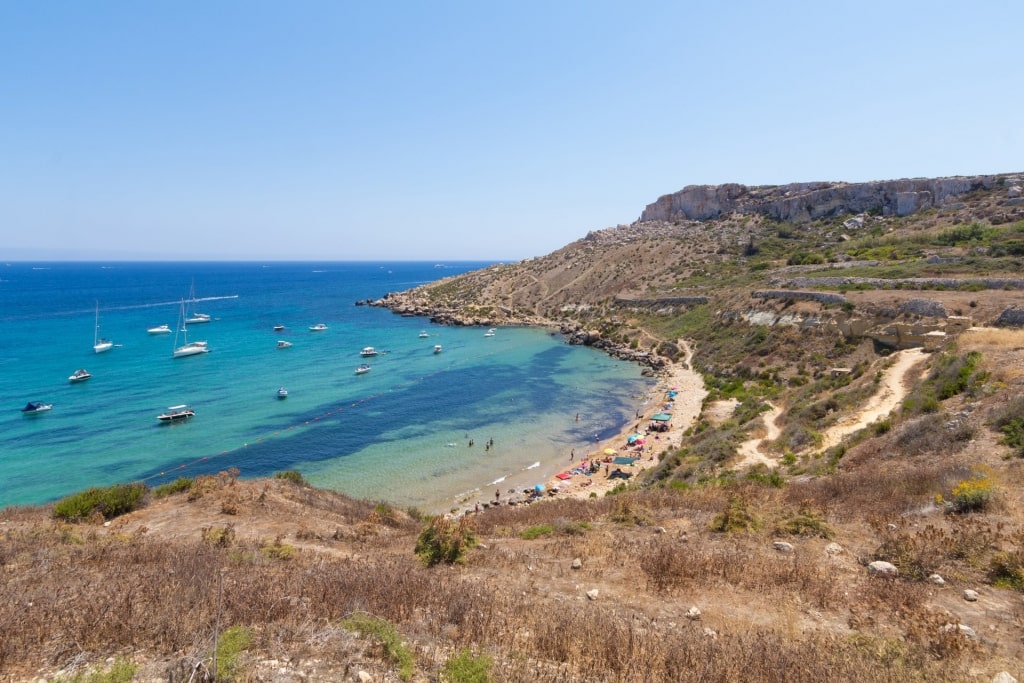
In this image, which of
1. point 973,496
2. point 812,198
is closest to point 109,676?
point 973,496

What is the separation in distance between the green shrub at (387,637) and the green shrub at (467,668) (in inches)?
15.1

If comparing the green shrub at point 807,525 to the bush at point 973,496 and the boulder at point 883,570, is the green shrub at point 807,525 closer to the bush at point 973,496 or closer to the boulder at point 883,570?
the boulder at point 883,570

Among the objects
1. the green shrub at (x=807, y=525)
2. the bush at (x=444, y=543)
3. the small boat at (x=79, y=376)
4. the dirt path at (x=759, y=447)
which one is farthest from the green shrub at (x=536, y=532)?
the small boat at (x=79, y=376)

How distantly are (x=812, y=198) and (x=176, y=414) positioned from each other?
101777mm

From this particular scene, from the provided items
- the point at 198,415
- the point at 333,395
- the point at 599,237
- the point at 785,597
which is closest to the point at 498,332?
the point at 333,395

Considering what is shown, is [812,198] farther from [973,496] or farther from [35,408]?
[35,408]

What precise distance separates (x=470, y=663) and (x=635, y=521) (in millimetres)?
7547

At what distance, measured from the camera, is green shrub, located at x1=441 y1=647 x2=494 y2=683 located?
483 cm

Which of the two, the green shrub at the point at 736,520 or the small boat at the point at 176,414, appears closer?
the green shrub at the point at 736,520

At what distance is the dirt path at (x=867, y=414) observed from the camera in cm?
1894

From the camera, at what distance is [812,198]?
90.4 meters

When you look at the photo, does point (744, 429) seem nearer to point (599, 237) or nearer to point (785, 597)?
point (785, 597)

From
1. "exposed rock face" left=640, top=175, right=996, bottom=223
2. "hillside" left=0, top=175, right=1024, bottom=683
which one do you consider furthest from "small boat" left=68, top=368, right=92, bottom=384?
"exposed rock face" left=640, top=175, right=996, bottom=223

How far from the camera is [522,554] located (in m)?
9.66
